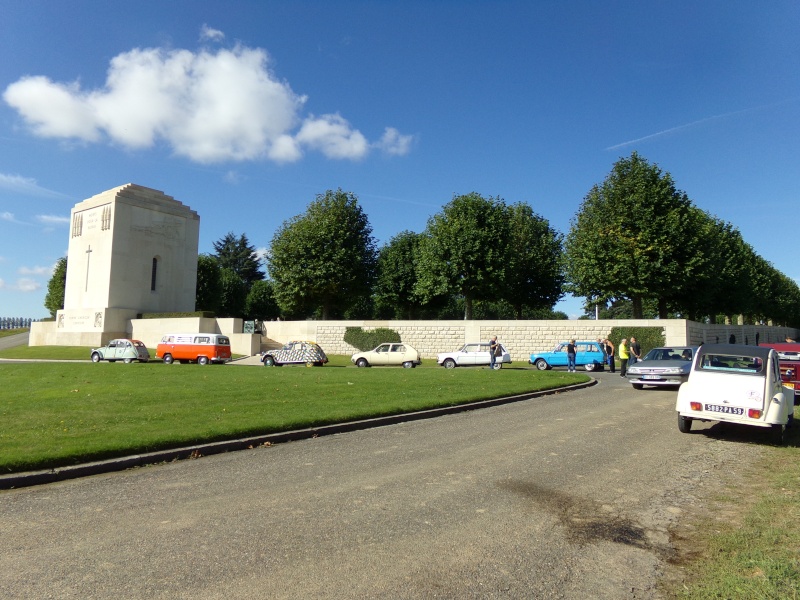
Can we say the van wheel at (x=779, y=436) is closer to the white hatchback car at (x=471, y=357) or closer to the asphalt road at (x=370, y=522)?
the asphalt road at (x=370, y=522)

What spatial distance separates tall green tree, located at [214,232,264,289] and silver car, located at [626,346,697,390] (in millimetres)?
73105

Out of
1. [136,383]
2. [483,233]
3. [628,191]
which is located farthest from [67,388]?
[628,191]

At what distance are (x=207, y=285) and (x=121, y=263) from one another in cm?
1696

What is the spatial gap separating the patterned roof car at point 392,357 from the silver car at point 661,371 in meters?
14.2

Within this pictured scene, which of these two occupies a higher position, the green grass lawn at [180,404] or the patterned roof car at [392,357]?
the patterned roof car at [392,357]

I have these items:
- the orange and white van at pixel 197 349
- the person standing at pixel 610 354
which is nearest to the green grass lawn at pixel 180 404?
the person standing at pixel 610 354

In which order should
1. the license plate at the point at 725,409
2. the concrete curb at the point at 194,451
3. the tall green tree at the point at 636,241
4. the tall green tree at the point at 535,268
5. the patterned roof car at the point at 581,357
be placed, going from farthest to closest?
the tall green tree at the point at 535,268, the tall green tree at the point at 636,241, the patterned roof car at the point at 581,357, the license plate at the point at 725,409, the concrete curb at the point at 194,451

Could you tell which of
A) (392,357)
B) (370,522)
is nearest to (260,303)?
(392,357)

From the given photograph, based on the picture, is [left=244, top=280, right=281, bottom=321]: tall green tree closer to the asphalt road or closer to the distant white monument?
the distant white monument

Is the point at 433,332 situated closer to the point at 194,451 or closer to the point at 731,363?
the point at 731,363

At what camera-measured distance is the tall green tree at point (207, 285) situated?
6475 centimetres

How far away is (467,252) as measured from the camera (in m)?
41.4

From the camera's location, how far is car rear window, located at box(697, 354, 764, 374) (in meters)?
10.1

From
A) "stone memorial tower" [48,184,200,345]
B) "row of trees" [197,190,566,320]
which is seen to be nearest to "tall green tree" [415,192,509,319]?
"row of trees" [197,190,566,320]
